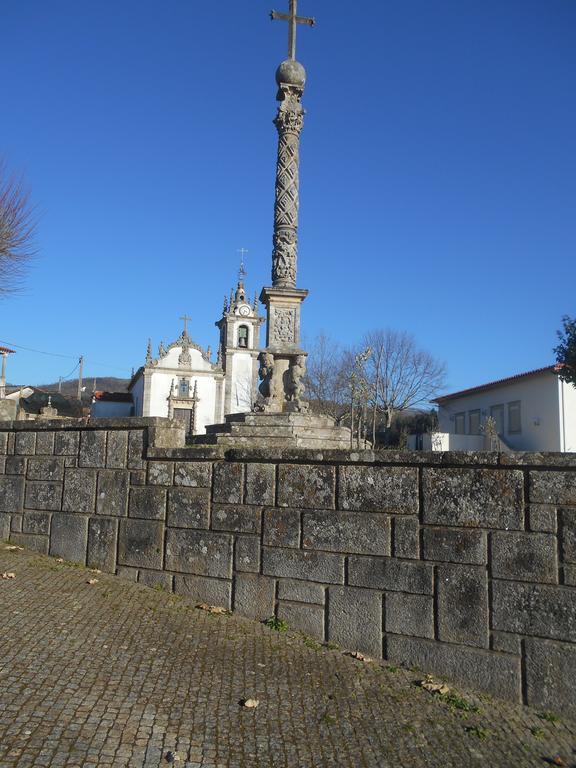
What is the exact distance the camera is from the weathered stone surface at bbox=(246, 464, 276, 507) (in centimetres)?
506

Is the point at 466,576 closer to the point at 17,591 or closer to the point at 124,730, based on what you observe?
the point at 124,730

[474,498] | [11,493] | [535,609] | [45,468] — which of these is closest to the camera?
[535,609]

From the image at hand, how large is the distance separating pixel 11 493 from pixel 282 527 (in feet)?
11.1

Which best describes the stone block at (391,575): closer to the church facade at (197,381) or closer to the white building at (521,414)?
the white building at (521,414)

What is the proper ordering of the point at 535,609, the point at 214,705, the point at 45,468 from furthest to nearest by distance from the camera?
1. the point at 45,468
2. the point at 535,609
3. the point at 214,705

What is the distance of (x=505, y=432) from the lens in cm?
3036

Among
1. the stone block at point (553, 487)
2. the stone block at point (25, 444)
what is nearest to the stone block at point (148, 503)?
the stone block at point (25, 444)

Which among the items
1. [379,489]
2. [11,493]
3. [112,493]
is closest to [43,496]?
[11,493]

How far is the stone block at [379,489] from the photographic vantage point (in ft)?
14.8

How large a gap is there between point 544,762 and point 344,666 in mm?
1359

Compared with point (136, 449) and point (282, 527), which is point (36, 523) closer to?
point (136, 449)

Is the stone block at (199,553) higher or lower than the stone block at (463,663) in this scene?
higher

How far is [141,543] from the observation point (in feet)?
18.4

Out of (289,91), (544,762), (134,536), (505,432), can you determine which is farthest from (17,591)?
(505,432)
